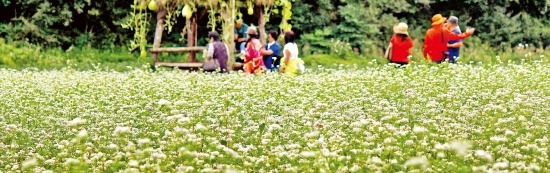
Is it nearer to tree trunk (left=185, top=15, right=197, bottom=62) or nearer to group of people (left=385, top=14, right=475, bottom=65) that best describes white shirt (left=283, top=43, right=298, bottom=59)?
group of people (left=385, top=14, right=475, bottom=65)

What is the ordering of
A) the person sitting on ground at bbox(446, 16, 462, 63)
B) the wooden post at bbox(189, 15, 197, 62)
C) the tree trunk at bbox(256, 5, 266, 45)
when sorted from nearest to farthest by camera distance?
the person sitting on ground at bbox(446, 16, 462, 63) → the tree trunk at bbox(256, 5, 266, 45) → the wooden post at bbox(189, 15, 197, 62)

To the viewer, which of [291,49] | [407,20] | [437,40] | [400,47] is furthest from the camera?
[407,20]

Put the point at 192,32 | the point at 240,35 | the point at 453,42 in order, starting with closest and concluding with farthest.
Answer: the point at 453,42, the point at 240,35, the point at 192,32

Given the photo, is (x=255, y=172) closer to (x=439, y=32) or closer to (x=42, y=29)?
(x=439, y=32)

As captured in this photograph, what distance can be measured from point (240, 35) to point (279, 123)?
12870 millimetres

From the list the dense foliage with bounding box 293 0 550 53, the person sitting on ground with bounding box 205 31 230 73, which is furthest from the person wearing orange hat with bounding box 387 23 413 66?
the dense foliage with bounding box 293 0 550 53

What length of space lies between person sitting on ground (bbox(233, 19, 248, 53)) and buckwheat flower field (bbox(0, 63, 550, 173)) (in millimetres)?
5587

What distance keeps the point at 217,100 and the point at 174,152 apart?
16.0ft

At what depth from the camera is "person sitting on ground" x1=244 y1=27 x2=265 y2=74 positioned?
17875 millimetres

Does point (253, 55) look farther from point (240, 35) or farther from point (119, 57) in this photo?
point (119, 57)

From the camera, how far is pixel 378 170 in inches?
201

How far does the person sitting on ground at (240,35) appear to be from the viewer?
21.2 meters

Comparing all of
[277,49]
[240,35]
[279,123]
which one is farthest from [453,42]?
[279,123]

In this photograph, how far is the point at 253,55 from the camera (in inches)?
704
